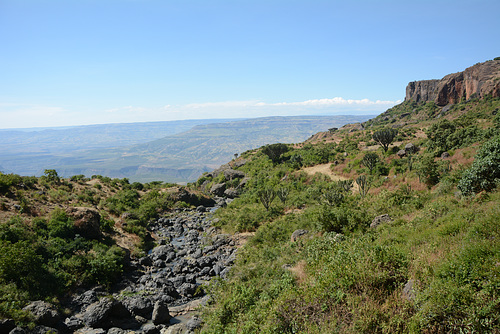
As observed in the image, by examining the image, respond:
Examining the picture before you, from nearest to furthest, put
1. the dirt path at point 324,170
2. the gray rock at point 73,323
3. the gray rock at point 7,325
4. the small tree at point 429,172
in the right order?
the gray rock at point 7,325
the gray rock at point 73,323
the small tree at point 429,172
the dirt path at point 324,170

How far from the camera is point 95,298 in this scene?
11648 millimetres

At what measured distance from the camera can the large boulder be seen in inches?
638

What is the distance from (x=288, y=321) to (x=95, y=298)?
1048 centimetres

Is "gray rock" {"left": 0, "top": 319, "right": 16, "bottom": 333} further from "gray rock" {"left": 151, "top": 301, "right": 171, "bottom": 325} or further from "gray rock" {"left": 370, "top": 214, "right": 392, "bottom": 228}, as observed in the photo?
"gray rock" {"left": 370, "top": 214, "right": 392, "bottom": 228}

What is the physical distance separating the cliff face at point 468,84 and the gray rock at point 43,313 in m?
81.4

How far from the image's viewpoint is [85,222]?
54.1 ft

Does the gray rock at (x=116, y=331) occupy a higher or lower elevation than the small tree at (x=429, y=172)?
lower

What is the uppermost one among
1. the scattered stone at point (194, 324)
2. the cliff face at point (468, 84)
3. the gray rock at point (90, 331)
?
the cliff face at point (468, 84)

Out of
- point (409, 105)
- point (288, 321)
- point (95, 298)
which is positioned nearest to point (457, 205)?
point (288, 321)

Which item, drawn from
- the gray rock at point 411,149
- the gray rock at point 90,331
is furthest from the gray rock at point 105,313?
the gray rock at point 411,149

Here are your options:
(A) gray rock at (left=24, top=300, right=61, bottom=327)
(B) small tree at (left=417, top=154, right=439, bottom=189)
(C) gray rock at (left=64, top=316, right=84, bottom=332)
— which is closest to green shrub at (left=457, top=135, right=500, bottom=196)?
(B) small tree at (left=417, top=154, right=439, bottom=189)

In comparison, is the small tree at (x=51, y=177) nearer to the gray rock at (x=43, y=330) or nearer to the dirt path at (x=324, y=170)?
the gray rock at (x=43, y=330)

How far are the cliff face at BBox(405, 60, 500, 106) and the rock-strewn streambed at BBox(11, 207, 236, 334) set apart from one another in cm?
7416

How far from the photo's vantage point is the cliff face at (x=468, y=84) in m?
60.5
